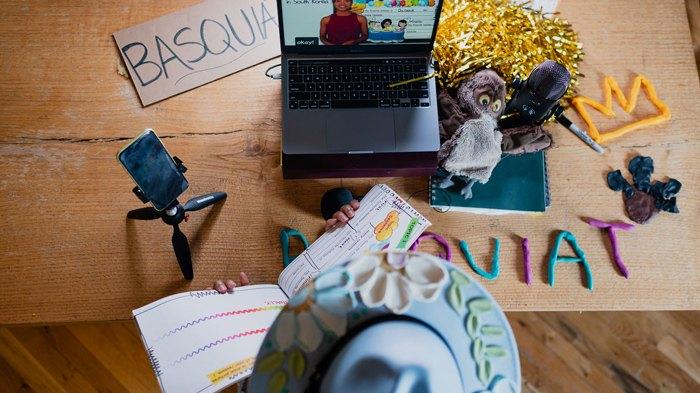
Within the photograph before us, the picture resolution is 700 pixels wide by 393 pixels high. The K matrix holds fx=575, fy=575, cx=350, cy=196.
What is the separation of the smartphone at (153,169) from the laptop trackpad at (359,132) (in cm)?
25

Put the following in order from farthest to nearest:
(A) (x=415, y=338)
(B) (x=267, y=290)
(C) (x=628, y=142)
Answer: (C) (x=628, y=142) → (B) (x=267, y=290) → (A) (x=415, y=338)

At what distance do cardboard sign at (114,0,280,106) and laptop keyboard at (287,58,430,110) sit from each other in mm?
125

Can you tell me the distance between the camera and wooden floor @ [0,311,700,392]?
1360mm

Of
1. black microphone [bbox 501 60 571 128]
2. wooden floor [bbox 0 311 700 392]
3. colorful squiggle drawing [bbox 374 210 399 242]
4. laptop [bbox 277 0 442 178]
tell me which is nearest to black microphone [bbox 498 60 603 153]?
black microphone [bbox 501 60 571 128]

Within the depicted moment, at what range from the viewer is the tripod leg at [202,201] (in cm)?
92

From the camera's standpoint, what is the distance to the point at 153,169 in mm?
770

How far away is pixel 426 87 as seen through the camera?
3.09 feet

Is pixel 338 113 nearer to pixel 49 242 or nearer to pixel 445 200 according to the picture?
pixel 445 200

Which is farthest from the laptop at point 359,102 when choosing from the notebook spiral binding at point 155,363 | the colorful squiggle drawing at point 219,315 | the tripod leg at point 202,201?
the notebook spiral binding at point 155,363

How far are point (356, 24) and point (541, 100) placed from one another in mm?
304

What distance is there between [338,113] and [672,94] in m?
0.60

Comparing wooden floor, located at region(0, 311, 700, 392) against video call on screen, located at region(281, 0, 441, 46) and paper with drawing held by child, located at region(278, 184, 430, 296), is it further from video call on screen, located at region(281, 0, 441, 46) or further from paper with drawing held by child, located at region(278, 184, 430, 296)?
video call on screen, located at region(281, 0, 441, 46)

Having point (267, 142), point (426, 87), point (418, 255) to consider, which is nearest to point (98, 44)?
point (267, 142)

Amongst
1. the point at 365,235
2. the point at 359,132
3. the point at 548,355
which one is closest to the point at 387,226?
the point at 365,235
